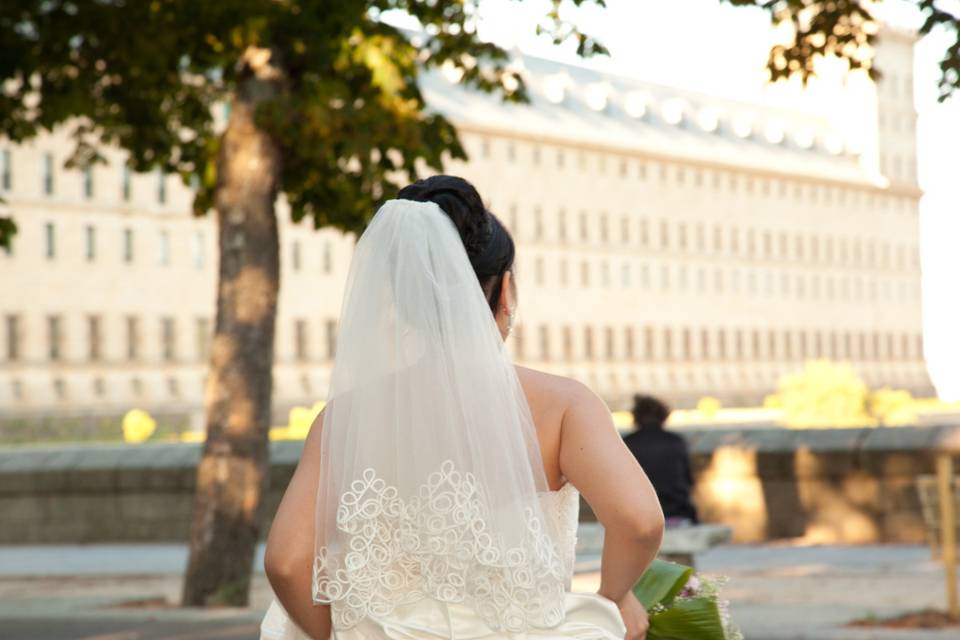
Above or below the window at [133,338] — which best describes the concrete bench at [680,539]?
below

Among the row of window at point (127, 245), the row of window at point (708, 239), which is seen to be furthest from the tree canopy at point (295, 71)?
the row of window at point (708, 239)

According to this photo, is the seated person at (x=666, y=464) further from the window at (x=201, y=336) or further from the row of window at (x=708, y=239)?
the row of window at (x=708, y=239)

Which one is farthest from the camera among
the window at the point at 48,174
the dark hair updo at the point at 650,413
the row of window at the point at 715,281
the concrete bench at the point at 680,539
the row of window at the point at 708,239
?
the row of window at the point at 715,281

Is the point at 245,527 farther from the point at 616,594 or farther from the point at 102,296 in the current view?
the point at 102,296

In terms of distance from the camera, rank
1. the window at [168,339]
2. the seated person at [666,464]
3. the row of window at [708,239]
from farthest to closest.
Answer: the row of window at [708,239], the window at [168,339], the seated person at [666,464]

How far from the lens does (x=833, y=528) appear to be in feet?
54.2

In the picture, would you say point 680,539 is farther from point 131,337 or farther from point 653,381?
point 653,381

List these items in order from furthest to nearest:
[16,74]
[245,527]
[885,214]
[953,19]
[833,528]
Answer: [885,214] → [833,528] → [16,74] → [245,527] → [953,19]

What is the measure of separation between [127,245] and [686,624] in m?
80.7

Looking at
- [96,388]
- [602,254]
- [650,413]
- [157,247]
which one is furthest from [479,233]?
[602,254]

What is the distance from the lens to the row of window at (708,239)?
102 meters

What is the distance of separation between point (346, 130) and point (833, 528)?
6050 mm

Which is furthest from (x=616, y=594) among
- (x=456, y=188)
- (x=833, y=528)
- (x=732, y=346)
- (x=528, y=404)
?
(x=732, y=346)

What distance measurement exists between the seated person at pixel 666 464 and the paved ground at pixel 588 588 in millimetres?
697
